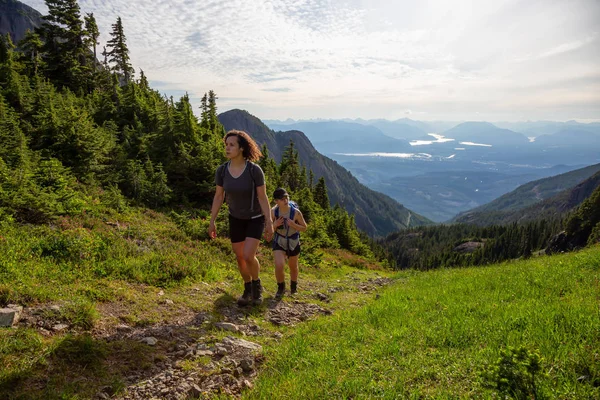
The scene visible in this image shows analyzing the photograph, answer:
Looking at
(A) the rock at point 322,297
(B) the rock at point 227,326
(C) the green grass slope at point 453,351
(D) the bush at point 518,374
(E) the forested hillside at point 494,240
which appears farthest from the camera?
(E) the forested hillside at point 494,240

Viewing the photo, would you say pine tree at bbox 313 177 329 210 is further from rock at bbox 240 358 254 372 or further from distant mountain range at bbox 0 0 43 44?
distant mountain range at bbox 0 0 43 44

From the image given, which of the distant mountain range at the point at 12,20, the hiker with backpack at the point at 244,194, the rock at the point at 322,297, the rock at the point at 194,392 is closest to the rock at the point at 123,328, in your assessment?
the rock at the point at 194,392

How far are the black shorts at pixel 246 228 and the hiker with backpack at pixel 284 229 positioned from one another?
1.30 metres

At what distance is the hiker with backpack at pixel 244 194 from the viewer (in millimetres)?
5953

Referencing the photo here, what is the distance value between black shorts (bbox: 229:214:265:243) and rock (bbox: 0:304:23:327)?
Result: 323 cm

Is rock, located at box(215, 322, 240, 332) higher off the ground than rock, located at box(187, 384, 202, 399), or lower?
lower

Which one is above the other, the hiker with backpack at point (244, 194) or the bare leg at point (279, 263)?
the hiker with backpack at point (244, 194)

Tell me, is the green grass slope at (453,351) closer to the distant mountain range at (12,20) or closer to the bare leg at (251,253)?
the bare leg at (251,253)

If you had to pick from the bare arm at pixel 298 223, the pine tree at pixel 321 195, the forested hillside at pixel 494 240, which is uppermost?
the bare arm at pixel 298 223

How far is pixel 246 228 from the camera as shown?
6.34m

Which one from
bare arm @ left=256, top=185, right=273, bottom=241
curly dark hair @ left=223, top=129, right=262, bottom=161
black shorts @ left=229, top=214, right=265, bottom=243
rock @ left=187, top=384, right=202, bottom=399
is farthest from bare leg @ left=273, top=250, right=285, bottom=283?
rock @ left=187, top=384, right=202, bottom=399

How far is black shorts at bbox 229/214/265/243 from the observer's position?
622cm

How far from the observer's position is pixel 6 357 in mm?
3551

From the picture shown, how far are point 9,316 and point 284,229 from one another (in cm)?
504
